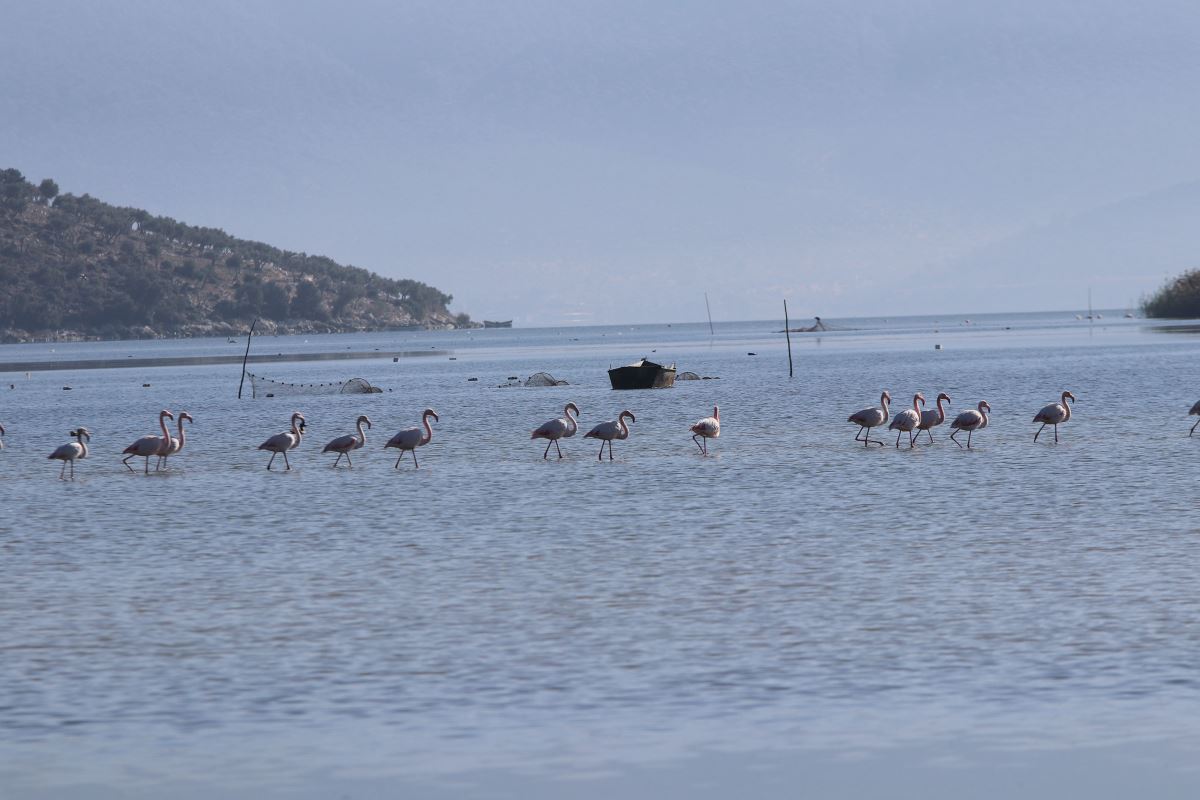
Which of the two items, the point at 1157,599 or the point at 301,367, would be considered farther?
the point at 301,367

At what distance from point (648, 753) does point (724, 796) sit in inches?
46.7

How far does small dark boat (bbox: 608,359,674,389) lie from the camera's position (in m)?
84.6

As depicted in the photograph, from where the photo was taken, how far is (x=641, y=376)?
8494 centimetres

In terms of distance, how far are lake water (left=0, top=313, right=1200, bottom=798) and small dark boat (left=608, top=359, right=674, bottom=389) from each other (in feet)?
150

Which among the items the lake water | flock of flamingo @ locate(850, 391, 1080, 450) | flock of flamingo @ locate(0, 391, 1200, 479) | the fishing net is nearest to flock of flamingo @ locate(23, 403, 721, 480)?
flock of flamingo @ locate(0, 391, 1200, 479)

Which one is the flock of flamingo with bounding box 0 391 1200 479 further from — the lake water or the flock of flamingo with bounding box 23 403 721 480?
the lake water

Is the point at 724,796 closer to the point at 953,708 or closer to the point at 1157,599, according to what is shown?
the point at 953,708

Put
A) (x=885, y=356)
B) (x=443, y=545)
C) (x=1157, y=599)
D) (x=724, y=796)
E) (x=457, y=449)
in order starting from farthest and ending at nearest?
1. (x=885, y=356)
2. (x=457, y=449)
3. (x=443, y=545)
4. (x=1157, y=599)
5. (x=724, y=796)

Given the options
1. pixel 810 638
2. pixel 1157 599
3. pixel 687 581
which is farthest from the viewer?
pixel 687 581

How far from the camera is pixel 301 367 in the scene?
152 meters

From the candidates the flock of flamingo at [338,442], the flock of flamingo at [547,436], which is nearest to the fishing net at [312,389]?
the flock of flamingo at [547,436]

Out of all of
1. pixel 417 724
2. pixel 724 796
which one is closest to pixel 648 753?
pixel 724 796

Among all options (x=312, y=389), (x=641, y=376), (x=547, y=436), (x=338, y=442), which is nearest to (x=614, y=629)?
(x=547, y=436)

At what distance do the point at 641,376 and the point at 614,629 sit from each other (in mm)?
67794
